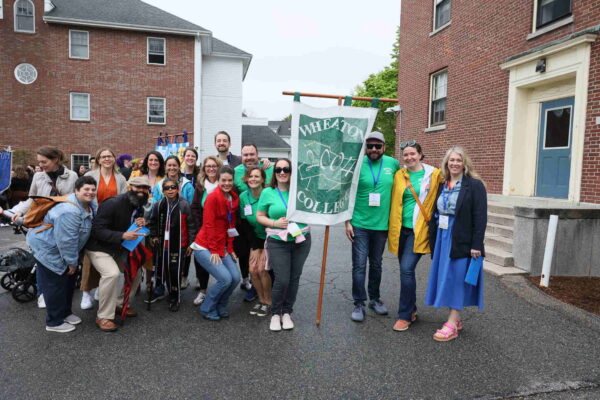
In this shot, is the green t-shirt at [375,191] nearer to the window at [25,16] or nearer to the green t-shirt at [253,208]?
the green t-shirt at [253,208]

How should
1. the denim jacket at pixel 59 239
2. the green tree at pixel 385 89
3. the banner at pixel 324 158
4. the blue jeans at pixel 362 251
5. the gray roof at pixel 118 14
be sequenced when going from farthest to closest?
the green tree at pixel 385 89, the gray roof at pixel 118 14, the blue jeans at pixel 362 251, the banner at pixel 324 158, the denim jacket at pixel 59 239

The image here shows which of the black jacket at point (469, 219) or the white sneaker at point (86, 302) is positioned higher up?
the black jacket at point (469, 219)

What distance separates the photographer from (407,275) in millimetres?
4219

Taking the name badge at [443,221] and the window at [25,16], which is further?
the window at [25,16]

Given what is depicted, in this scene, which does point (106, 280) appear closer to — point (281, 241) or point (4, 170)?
point (281, 241)

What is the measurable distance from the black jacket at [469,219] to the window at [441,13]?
33.4ft

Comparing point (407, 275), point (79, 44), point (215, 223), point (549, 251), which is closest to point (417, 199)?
point (407, 275)

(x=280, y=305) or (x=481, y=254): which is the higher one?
(x=481, y=254)

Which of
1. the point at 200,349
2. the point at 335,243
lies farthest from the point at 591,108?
the point at 200,349

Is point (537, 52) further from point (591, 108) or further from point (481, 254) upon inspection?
point (481, 254)

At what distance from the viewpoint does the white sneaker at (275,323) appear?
13.7 feet

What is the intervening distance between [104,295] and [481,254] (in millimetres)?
3671

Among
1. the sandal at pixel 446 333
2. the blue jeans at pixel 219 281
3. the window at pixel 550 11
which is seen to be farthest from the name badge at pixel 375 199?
the window at pixel 550 11

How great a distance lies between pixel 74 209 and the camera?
13.0ft
